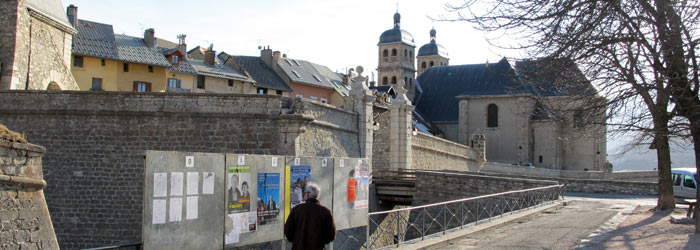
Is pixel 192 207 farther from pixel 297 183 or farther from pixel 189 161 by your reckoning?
pixel 297 183

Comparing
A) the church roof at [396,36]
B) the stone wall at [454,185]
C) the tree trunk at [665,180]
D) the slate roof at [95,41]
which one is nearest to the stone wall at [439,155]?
the stone wall at [454,185]

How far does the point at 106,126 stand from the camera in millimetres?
18531

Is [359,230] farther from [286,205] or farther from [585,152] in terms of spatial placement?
[585,152]

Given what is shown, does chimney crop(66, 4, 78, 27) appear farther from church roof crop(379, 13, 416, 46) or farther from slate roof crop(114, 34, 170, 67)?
church roof crop(379, 13, 416, 46)

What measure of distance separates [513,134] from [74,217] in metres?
45.1

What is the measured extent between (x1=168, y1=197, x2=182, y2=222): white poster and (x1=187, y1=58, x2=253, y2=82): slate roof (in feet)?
116

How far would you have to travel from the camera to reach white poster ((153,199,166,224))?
24.1 ft

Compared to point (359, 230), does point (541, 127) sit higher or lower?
higher

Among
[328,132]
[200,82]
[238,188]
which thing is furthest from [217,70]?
[238,188]

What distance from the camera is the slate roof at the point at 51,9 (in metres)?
21.8

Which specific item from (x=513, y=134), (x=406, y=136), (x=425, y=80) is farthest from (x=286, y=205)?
(x=425, y=80)

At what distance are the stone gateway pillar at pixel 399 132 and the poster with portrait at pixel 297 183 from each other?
18413 mm

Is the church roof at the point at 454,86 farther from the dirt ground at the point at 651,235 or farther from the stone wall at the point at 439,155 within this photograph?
the dirt ground at the point at 651,235

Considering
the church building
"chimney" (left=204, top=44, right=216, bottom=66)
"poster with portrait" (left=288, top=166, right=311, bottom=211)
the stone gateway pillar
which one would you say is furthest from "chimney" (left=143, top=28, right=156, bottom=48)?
"poster with portrait" (left=288, top=166, right=311, bottom=211)
